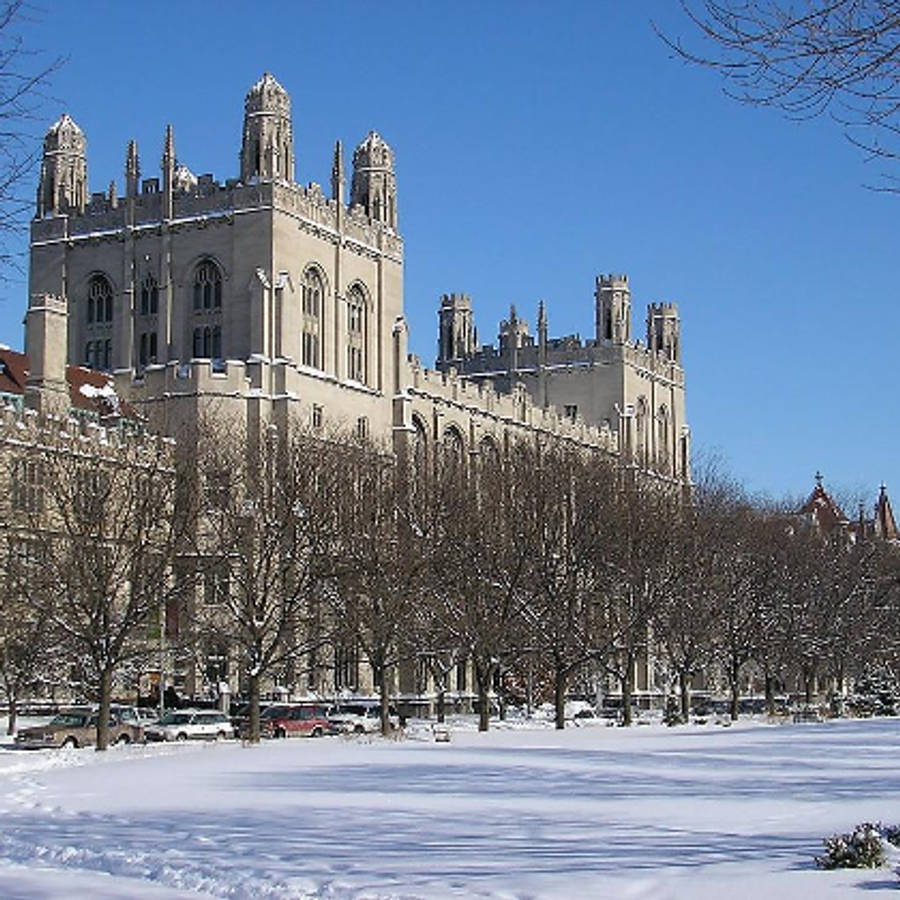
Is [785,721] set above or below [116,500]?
below

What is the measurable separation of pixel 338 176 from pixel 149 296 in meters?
12.3

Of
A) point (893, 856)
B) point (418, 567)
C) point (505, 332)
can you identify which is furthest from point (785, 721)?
point (505, 332)

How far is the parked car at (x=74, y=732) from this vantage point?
47500 millimetres

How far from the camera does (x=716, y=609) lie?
67.8 m

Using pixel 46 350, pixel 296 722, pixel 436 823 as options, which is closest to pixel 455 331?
pixel 46 350

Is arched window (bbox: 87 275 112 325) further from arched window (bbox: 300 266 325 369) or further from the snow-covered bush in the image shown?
the snow-covered bush

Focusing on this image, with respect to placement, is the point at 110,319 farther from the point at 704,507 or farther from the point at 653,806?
the point at 653,806

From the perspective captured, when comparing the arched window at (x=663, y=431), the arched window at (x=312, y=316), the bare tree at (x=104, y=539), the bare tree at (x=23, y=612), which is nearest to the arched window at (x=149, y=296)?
the arched window at (x=312, y=316)

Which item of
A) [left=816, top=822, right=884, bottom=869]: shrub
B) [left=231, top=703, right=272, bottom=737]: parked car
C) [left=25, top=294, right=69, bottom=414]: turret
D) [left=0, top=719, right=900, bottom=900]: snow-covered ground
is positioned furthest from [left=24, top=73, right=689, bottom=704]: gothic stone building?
[left=816, top=822, right=884, bottom=869]: shrub

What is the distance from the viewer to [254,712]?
48.5 metres

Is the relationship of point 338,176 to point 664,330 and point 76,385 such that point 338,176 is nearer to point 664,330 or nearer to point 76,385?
point 76,385

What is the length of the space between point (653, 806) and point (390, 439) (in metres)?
63.8

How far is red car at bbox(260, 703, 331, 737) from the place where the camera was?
5719 cm

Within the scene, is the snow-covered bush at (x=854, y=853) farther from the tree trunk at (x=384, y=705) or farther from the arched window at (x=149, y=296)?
the arched window at (x=149, y=296)
